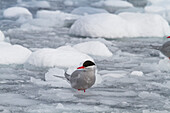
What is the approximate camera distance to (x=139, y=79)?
18.2 ft

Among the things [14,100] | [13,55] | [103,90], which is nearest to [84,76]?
[103,90]

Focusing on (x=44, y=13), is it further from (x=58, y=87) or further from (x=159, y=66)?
(x=58, y=87)

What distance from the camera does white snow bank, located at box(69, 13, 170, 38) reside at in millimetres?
10867

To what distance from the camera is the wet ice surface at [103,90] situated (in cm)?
400

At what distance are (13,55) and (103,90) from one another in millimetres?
2623

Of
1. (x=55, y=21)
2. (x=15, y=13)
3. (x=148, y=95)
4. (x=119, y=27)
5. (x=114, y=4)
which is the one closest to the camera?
(x=148, y=95)

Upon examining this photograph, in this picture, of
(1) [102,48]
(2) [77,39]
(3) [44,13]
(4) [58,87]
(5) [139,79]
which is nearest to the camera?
(4) [58,87]

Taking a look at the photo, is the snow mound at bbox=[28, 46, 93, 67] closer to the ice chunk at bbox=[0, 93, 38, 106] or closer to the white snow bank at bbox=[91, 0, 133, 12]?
the ice chunk at bbox=[0, 93, 38, 106]

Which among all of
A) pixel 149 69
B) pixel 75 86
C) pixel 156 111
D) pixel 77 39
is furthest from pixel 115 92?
pixel 77 39

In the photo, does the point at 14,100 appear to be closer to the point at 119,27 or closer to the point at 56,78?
the point at 56,78

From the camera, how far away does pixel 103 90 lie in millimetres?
4812

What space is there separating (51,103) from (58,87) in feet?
2.67

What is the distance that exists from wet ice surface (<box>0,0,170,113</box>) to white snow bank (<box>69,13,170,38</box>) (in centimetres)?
315

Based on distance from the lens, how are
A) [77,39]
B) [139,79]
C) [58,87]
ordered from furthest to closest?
[77,39] → [139,79] → [58,87]
